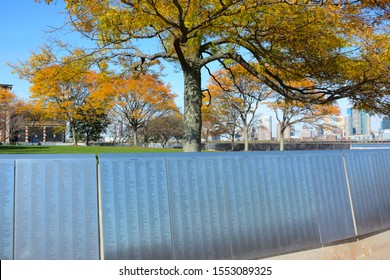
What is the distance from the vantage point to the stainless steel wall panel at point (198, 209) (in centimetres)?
519

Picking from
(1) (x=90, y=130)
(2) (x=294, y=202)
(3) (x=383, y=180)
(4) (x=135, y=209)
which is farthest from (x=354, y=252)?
(1) (x=90, y=130)

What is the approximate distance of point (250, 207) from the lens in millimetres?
5785

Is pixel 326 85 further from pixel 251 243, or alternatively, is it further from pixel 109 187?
pixel 109 187

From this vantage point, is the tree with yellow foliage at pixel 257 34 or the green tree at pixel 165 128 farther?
the green tree at pixel 165 128

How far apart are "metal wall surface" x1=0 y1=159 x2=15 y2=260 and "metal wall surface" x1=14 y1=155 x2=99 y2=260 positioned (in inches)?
2.1

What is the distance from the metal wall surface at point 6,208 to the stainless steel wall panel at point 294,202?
3655 millimetres

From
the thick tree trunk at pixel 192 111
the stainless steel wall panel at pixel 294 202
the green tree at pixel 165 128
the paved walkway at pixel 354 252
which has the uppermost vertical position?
the green tree at pixel 165 128

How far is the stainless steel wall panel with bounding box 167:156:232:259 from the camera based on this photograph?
17.0 ft

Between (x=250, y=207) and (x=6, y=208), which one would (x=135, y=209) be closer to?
(x=6, y=208)

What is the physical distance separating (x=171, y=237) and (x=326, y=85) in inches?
399

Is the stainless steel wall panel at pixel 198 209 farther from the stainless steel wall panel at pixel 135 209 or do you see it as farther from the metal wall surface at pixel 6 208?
the metal wall surface at pixel 6 208


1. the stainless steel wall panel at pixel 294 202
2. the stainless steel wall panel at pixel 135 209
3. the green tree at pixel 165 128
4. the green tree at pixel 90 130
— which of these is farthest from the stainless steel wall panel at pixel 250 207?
the green tree at pixel 90 130

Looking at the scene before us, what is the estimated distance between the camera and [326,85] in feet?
44.2

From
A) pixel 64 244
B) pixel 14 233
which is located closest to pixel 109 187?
pixel 64 244
